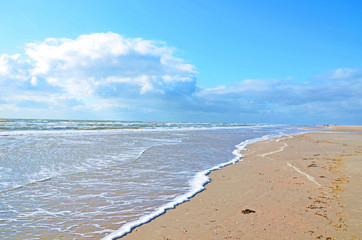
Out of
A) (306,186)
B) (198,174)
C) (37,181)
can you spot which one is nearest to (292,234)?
(306,186)

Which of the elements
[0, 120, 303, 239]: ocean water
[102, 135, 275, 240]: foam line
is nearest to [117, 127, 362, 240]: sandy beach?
[102, 135, 275, 240]: foam line

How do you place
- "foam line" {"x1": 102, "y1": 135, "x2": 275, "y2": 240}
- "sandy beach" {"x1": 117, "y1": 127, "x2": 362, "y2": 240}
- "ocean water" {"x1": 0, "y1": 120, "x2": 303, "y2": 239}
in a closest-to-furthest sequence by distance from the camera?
1. "sandy beach" {"x1": 117, "y1": 127, "x2": 362, "y2": 240}
2. "foam line" {"x1": 102, "y1": 135, "x2": 275, "y2": 240}
3. "ocean water" {"x1": 0, "y1": 120, "x2": 303, "y2": 239}

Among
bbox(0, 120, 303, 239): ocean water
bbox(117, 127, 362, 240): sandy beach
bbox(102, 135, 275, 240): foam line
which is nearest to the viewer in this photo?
bbox(117, 127, 362, 240): sandy beach

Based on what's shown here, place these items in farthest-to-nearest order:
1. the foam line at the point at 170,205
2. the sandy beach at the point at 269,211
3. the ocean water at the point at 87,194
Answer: the ocean water at the point at 87,194, the foam line at the point at 170,205, the sandy beach at the point at 269,211

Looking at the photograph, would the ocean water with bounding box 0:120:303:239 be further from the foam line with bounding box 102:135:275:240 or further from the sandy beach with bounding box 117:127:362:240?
the sandy beach with bounding box 117:127:362:240

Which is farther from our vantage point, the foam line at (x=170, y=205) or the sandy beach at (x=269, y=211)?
the foam line at (x=170, y=205)

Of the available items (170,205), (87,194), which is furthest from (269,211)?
(87,194)

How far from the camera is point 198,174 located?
7.91 m

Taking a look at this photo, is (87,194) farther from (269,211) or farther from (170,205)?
(269,211)

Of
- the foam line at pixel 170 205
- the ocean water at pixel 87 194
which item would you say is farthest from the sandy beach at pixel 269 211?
the ocean water at pixel 87 194

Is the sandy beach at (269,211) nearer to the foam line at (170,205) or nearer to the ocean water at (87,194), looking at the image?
the foam line at (170,205)

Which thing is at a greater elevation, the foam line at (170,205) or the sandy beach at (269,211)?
the sandy beach at (269,211)

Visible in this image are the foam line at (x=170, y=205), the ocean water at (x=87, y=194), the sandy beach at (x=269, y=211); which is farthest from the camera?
the ocean water at (x=87, y=194)

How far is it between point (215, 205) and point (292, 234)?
68.0 inches
